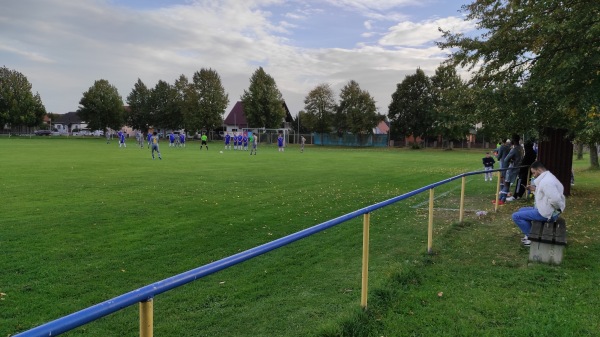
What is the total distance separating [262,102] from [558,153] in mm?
61325

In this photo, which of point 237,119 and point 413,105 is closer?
point 413,105

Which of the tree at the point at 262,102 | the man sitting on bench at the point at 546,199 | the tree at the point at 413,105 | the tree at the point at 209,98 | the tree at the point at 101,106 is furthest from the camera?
the tree at the point at 101,106

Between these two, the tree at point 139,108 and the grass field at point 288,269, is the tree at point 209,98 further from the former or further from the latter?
the grass field at point 288,269

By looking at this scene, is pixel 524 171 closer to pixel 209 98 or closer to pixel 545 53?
pixel 545 53

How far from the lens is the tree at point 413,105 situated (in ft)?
206

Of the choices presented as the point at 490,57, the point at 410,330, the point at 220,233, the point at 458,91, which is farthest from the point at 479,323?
the point at 458,91

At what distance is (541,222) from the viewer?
6.55 meters

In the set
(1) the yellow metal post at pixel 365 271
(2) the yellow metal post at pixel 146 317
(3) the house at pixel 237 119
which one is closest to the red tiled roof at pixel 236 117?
(3) the house at pixel 237 119

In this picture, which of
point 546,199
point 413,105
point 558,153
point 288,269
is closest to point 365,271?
point 288,269

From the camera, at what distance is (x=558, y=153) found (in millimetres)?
12844

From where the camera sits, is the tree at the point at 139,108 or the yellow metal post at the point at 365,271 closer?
the yellow metal post at the point at 365,271

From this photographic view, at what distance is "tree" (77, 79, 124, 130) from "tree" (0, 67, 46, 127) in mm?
7742

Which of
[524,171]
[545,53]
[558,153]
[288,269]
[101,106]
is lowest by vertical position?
[288,269]

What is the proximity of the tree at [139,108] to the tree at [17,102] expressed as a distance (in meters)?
16.6
